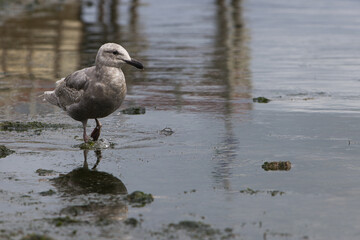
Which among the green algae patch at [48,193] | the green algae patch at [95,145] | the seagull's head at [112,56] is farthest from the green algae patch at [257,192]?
the green algae patch at [95,145]

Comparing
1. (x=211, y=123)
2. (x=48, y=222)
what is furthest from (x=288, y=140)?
(x=48, y=222)

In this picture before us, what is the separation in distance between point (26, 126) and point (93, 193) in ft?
12.4

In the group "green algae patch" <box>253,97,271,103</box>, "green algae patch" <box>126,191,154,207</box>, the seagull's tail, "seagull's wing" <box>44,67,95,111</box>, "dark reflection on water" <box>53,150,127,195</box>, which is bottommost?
"green algae patch" <box>253,97,271,103</box>

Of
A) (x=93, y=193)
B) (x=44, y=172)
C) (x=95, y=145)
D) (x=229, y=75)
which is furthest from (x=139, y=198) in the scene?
(x=229, y=75)

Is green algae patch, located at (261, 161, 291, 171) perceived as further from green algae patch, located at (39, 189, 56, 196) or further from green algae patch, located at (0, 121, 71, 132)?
green algae patch, located at (0, 121, 71, 132)

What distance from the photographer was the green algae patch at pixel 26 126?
1161 centimetres

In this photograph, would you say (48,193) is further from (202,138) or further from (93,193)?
(202,138)

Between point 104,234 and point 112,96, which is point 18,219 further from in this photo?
point 112,96

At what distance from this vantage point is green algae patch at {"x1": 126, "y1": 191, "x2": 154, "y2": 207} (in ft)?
25.4

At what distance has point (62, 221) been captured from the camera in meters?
7.10

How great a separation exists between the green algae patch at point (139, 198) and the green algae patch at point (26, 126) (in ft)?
13.2

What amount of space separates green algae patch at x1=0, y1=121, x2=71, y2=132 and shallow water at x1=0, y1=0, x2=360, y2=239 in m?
0.23

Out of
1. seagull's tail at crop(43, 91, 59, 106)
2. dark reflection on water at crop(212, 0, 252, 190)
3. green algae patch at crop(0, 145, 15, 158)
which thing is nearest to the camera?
dark reflection on water at crop(212, 0, 252, 190)

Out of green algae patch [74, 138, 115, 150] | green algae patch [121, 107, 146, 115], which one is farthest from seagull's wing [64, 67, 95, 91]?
green algae patch [121, 107, 146, 115]
